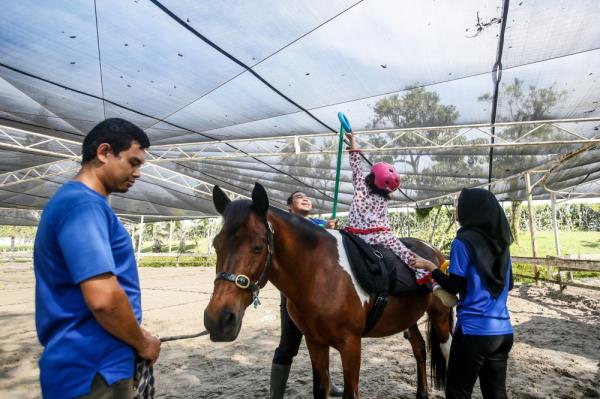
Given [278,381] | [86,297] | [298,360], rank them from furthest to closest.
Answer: [298,360] < [278,381] < [86,297]

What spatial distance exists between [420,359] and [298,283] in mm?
1921

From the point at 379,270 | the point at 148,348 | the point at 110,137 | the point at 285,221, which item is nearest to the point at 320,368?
the point at 379,270

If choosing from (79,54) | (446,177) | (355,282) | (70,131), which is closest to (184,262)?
(70,131)

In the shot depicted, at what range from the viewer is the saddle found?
2.53 meters

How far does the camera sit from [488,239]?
2.05 m

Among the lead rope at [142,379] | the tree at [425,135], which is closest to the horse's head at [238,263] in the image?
the lead rope at [142,379]

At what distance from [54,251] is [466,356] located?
2.16 m

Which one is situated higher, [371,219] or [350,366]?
[371,219]

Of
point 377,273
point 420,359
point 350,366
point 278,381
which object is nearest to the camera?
point 350,366

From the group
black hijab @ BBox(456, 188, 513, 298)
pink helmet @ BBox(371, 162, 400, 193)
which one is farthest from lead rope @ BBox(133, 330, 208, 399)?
pink helmet @ BBox(371, 162, 400, 193)

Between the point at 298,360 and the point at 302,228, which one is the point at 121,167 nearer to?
the point at 302,228

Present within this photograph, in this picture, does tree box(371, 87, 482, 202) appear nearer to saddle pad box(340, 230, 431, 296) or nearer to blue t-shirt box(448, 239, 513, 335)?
saddle pad box(340, 230, 431, 296)

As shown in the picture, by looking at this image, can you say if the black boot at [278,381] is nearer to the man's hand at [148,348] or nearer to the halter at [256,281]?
the halter at [256,281]

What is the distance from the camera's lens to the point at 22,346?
15.5 feet
